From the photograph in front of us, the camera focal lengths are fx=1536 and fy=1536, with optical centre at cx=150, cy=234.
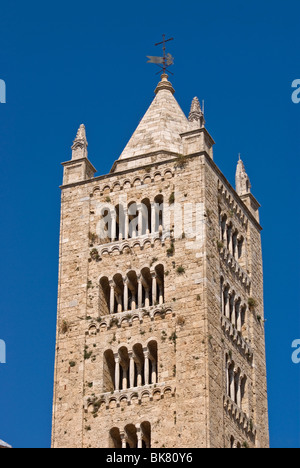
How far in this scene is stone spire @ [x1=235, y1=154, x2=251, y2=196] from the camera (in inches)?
2559

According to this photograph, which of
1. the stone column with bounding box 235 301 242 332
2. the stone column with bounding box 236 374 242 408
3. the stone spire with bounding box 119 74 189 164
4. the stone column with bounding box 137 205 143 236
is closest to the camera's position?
the stone column with bounding box 236 374 242 408

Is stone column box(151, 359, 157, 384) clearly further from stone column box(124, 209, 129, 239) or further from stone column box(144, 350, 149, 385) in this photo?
stone column box(124, 209, 129, 239)

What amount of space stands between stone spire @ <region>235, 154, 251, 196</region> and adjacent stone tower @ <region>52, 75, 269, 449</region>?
1.39m

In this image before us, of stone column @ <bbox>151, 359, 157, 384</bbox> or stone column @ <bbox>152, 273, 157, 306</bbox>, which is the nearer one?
stone column @ <bbox>151, 359, 157, 384</bbox>

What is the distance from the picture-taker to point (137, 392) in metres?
55.9

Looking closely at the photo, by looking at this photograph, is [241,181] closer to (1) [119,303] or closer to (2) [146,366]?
(1) [119,303]

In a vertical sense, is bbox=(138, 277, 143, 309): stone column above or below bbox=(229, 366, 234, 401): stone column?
above

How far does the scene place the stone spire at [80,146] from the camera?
6325 cm

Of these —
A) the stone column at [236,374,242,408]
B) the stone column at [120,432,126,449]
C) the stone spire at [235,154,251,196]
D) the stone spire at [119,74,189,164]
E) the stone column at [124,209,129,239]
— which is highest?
the stone spire at [119,74,189,164]

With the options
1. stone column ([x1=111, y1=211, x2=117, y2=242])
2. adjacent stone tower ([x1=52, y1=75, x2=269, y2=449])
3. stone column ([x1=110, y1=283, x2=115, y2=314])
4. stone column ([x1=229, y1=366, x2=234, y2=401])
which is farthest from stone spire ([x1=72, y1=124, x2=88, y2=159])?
stone column ([x1=229, y1=366, x2=234, y2=401])

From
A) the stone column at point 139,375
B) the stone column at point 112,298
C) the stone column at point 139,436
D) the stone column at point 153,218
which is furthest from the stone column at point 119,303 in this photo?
the stone column at point 139,436

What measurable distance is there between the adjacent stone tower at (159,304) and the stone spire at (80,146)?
0.19ft
